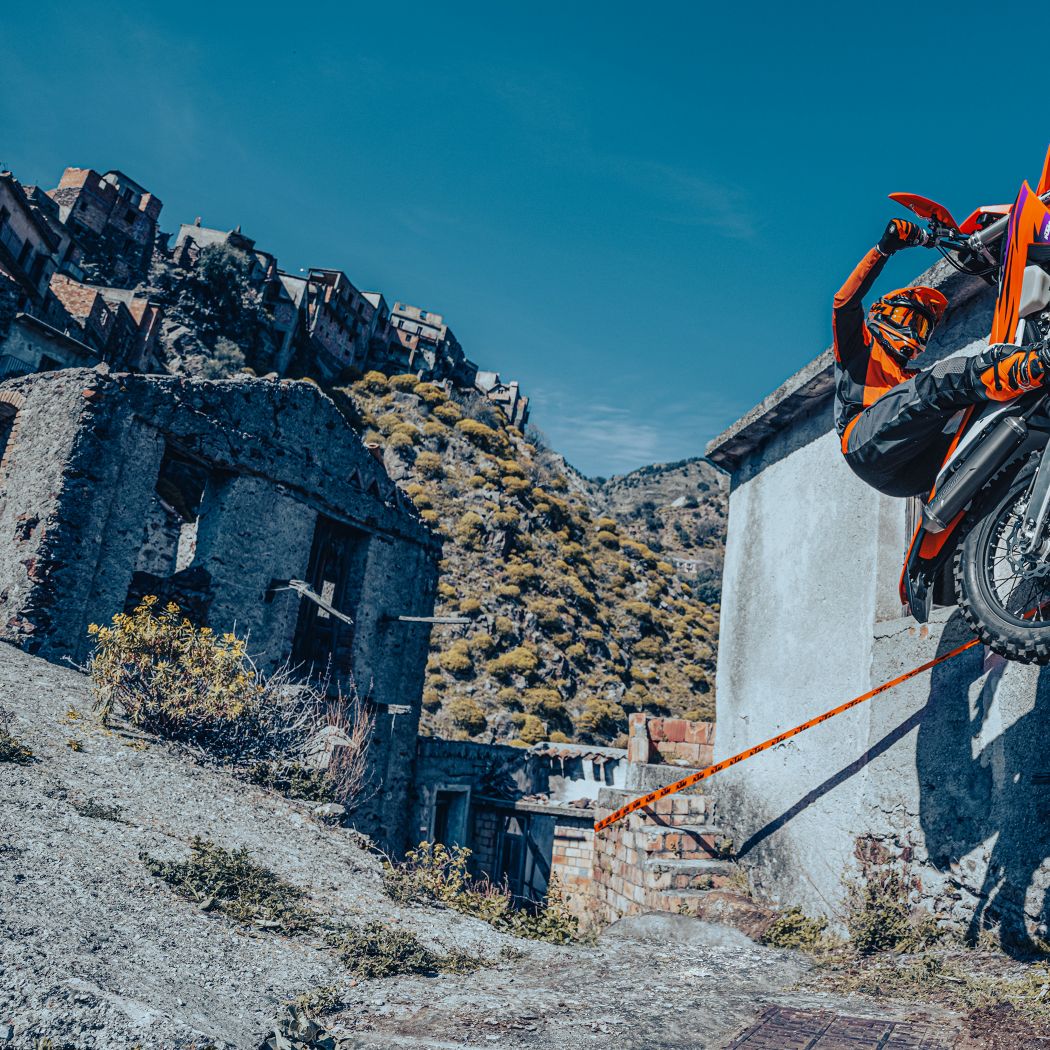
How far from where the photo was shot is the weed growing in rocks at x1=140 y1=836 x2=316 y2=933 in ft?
16.0

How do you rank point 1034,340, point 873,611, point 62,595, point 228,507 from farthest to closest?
point 228,507 < point 62,595 < point 873,611 < point 1034,340

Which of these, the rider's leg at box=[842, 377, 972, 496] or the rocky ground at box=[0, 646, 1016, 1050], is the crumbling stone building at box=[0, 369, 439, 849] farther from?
the rider's leg at box=[842, 377, 972, 496]

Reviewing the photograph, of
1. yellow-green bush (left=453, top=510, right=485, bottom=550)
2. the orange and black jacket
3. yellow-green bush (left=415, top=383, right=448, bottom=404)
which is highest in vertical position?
yellow-green bush (left=415, top=383, right=448, bottom=404)

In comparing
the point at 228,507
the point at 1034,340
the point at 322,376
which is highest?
the point at 322,376

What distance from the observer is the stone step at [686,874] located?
696 centimetres

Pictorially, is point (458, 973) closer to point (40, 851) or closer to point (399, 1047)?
point (399, 1047)

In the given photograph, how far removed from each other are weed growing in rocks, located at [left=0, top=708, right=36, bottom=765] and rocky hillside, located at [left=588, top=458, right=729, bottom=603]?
40.2 metres

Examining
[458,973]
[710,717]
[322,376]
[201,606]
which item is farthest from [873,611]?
[322,376]

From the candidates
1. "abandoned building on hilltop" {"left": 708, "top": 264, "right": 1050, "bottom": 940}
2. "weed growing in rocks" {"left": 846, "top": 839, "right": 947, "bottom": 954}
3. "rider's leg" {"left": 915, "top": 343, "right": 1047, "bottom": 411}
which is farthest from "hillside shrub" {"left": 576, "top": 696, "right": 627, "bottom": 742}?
"rider's leg" {"left": 915, "top": 343, "right": 1047, "bottom": 411}

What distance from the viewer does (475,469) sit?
4262 cm

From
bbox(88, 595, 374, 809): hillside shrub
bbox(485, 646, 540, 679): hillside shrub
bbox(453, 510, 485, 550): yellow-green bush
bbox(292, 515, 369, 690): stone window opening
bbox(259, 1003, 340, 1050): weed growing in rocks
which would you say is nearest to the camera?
bbox(259, 1003, 340, 1050): weed growing in rocks

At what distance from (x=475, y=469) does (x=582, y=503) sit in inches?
353

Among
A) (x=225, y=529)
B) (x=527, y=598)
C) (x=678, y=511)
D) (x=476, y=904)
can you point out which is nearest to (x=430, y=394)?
(x=527, y=598)

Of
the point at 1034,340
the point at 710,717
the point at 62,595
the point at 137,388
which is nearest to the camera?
the point at 1034,340
